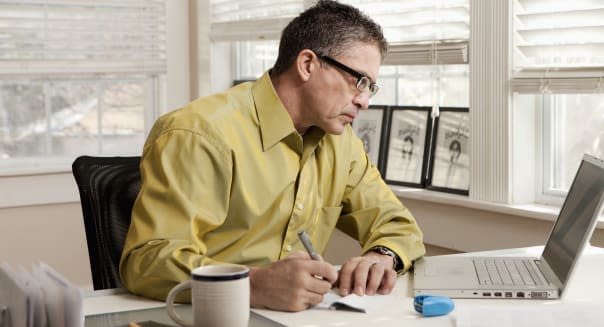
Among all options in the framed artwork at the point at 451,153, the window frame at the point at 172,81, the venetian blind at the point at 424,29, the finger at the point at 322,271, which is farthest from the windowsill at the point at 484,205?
the window frame at the point at 172,81

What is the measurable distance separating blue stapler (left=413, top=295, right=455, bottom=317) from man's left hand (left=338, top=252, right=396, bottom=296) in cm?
16

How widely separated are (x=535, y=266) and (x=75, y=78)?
8.20ft

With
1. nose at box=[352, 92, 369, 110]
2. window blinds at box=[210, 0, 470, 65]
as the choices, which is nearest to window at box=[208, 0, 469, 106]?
window blinds at box=[210, 0, 470, 65]

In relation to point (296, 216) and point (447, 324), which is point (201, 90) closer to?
point (296, 216)

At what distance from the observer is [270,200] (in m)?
2.00

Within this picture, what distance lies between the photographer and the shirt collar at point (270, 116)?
2014 mm

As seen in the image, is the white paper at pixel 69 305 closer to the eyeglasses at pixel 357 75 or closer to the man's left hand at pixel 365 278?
the man's left hand at pixel 365 278

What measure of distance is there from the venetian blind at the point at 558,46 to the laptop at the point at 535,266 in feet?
2.18

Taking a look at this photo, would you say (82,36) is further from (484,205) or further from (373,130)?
(484,205)

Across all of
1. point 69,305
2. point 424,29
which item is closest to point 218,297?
point 69,305

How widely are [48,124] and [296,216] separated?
2.13 m

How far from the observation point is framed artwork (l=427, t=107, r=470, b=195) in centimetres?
299

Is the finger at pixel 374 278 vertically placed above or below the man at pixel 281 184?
below

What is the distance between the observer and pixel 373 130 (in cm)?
337
